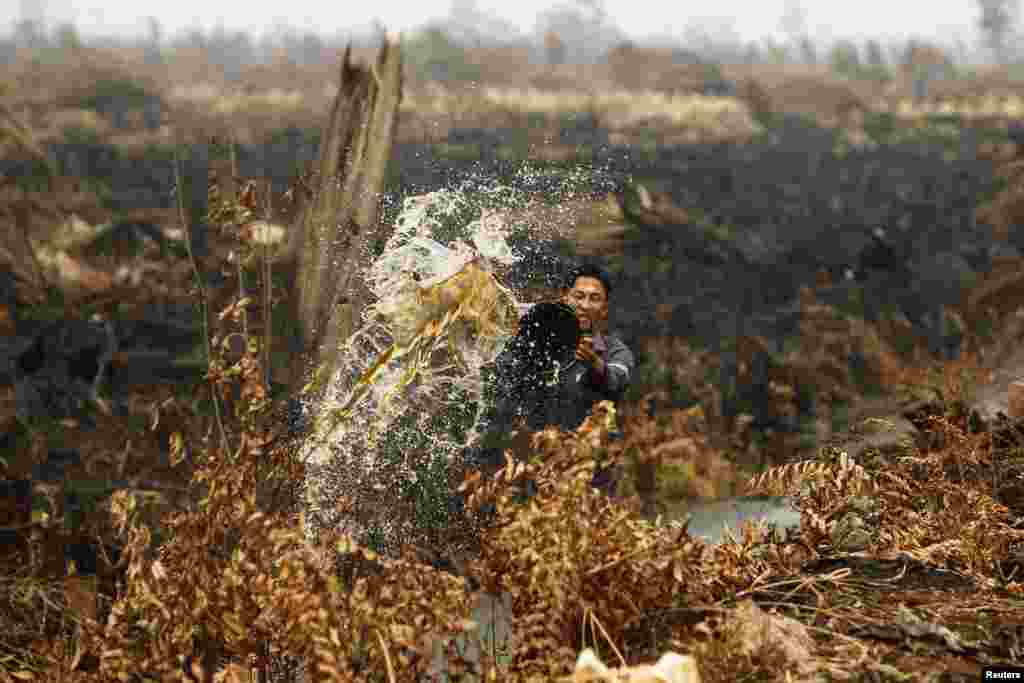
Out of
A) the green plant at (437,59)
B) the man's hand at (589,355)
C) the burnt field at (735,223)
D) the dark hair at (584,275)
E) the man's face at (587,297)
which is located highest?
the green plant at (437,59)

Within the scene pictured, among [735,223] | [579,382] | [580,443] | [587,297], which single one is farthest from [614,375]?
[735,223]

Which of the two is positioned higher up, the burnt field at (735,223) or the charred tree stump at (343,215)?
the charred tree stump at (343,215)

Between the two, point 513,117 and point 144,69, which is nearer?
point 513,117

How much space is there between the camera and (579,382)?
4.28m

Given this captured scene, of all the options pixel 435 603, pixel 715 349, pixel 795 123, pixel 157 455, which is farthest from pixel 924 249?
pixel 795 123

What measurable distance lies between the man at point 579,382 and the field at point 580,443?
0.17 metres

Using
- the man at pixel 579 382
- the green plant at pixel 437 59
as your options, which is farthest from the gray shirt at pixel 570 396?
the green plant at pixel 437 59

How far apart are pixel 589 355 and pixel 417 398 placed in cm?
74

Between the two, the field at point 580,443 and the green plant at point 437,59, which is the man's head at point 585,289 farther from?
the green plant at point 437,59

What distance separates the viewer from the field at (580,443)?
2.67 metres

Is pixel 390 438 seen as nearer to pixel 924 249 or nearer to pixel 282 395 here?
pixel 282 395

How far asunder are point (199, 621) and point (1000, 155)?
20.5m

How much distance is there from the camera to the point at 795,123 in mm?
30109

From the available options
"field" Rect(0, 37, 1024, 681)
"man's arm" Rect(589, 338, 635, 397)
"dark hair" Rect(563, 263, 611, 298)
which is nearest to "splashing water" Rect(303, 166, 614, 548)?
"field" Rect(0, 37, 1024, 681)
